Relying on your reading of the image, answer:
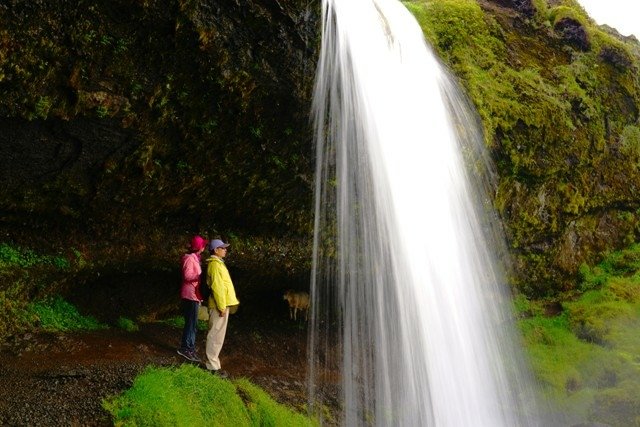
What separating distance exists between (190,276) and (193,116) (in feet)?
7.27

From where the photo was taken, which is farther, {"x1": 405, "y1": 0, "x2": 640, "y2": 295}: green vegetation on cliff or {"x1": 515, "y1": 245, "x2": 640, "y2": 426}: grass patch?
{"x1": 405, "y1": 0, "x2": 640, "y2": 295}: green vegetation on cliff

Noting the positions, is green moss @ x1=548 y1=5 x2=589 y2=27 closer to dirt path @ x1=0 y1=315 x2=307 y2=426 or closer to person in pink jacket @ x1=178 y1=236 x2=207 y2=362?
dirt path @ x1=0 y1=315 x2=307 y2=426

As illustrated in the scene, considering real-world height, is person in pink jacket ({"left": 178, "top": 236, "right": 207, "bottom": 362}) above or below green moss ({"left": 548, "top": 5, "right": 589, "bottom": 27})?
below

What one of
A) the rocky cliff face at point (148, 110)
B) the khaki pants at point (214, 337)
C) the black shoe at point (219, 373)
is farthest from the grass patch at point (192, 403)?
the rocky cliff face at point (148, 110)

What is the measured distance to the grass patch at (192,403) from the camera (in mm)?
5652

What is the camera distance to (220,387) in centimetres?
668

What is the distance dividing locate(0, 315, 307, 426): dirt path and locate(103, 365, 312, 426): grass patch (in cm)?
22

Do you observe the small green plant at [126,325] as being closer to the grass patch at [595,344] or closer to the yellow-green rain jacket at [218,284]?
the yellow-green rain jacket at [218,284]

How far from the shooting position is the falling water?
7938 millimetres

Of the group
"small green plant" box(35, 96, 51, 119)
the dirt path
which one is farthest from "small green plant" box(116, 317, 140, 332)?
"small green plant" box(35, 96, 51, 119)

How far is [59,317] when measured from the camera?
7.78 meters

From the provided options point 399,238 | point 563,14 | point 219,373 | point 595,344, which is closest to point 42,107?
point 219,373

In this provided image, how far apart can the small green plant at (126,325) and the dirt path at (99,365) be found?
16 centimetres

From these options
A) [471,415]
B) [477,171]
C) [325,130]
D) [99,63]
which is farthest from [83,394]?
[477,171]
